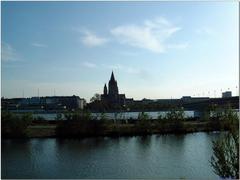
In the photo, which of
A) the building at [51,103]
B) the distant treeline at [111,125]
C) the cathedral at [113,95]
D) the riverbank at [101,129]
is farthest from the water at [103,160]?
the cathedral at [113,95]

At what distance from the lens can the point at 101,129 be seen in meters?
18.8

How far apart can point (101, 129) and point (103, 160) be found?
25.9 ft

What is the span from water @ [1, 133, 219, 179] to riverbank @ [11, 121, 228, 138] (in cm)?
185

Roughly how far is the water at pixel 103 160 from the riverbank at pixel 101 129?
72.7 inches

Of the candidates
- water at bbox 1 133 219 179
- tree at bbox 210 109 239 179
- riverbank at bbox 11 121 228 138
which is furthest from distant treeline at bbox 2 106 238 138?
tree at bbox 210 109 239 179

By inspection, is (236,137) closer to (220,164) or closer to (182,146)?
(220,164)

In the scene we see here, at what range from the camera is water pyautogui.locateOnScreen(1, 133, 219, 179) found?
8969 millimetres

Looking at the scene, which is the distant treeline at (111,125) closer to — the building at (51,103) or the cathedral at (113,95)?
the building at (51,103)

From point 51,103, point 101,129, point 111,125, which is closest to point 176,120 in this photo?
point 111,125

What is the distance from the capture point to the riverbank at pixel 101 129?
58.7ft

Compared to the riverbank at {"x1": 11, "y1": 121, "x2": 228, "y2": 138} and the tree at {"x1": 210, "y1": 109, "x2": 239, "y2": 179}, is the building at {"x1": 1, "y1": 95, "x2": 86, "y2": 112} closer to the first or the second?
the riverbank at {"x1": 11, "y1": 121, "x2": 228, "y2": 138}

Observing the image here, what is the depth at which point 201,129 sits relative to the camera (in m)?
21.2

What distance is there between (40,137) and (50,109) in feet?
35.6

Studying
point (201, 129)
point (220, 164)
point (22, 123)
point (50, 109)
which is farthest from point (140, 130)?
point (220, 164)
